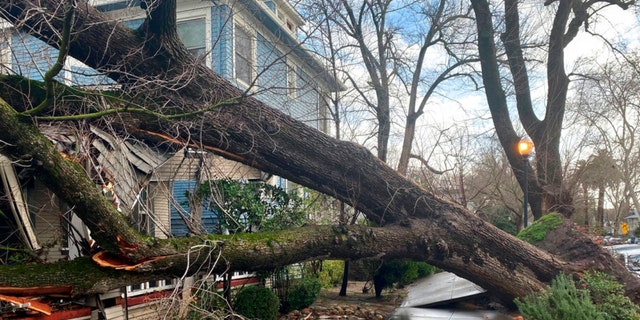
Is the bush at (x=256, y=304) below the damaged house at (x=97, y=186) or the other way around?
below

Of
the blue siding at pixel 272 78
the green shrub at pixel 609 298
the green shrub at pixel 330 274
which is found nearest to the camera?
the green shrub at pixel 609 298

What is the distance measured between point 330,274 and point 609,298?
26.0ft

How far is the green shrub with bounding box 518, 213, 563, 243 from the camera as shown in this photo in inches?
374

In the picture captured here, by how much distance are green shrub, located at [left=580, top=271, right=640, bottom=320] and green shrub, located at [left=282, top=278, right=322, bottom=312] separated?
4.67 metres

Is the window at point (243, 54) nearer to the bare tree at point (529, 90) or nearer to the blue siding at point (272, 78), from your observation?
the blue siding at point (272, 78)

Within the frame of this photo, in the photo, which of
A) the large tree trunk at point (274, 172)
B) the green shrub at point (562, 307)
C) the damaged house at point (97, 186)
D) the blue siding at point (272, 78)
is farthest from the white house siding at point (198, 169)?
A: the green shrub at point (562, 307)

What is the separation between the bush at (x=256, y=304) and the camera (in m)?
7.37

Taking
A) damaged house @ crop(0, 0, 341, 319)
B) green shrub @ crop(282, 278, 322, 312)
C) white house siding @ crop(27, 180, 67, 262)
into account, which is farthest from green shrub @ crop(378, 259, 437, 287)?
white house siding @ crop(27, 180, 67, 262)

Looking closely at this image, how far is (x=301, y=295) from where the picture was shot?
909cm

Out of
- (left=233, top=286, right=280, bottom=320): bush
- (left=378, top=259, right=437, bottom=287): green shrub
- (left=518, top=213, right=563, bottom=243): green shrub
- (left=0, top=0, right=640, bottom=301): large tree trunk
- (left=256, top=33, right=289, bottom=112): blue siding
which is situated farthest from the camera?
(left=378, top=259, right=437, bottom=287): green shrub

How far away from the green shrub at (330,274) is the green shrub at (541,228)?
5.21 meters

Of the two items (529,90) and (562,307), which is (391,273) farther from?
(529,90)

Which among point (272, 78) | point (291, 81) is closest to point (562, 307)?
point (272, 78)

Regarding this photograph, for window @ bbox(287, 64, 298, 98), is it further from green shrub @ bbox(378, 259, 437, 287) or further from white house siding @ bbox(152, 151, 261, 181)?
green shrub @ bbox(378, 259, 437, 287)
